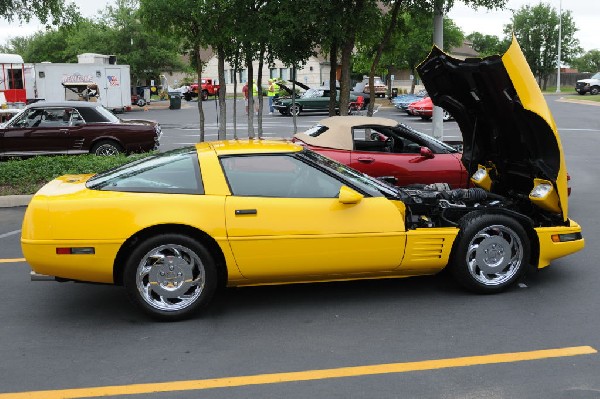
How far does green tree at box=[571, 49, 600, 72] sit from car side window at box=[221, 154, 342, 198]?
298ft

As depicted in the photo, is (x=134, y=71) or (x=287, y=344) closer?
(x=287, y=344)

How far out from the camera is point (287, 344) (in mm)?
4570

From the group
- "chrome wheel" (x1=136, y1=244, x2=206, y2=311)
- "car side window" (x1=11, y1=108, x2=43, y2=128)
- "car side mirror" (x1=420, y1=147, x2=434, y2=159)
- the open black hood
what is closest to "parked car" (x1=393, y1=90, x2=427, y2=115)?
"car side window" (x1=11, y1=108, x2=43, y2=128)

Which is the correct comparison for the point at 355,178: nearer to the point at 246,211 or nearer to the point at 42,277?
the point at 246,211

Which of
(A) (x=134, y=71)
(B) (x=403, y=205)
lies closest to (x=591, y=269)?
(B) (x=403, y=205)

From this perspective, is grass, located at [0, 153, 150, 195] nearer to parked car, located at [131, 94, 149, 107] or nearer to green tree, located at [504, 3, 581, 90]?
parked car, located at [131, 94, 149, 107]

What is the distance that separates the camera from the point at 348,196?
199 inches

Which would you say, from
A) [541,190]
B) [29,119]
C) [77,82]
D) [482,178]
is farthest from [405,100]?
[541,190]

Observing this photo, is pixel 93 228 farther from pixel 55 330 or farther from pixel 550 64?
pixel 550 64

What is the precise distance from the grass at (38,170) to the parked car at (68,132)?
2.39 metres

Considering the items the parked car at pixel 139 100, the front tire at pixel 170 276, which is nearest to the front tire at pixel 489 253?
the front tire at pixel 170 276

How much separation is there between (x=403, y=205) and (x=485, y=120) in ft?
5.35

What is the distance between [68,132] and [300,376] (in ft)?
37.4

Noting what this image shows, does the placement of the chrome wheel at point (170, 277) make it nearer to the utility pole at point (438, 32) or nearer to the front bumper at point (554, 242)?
the front bumper at point (554, 242)
